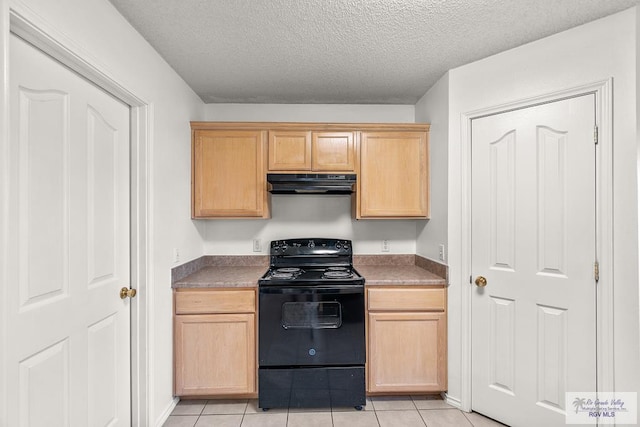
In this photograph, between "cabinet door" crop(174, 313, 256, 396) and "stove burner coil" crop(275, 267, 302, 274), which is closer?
"cabinet door" crop(174, 313, 256, 396)

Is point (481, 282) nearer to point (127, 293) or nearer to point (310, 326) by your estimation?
point (310, 326)

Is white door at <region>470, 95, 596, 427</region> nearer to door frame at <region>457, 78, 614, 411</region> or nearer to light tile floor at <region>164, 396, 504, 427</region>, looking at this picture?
door frame at <region>457, 78, 614, 411</region>

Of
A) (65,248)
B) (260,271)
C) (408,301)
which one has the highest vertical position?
(65,248)

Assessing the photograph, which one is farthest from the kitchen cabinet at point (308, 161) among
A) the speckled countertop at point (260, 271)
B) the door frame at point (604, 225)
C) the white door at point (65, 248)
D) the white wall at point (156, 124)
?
the door frame at point (604, 225)

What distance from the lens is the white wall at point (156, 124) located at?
133cm

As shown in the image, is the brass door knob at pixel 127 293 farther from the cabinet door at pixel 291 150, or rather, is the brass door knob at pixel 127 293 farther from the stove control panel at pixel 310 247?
the cabinet door at pixel 291 150

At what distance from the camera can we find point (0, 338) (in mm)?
1006

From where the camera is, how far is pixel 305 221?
291 centimetres

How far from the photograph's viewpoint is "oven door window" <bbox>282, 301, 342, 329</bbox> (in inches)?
86.5

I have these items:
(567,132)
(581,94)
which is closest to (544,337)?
(567,132)

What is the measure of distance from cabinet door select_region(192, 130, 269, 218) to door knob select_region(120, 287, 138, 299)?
2.77ft

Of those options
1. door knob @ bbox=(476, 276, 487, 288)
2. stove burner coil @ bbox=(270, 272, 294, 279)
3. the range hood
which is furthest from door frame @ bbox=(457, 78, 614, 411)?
stove burner coil @ bbox=(270, 272, 294, 279)

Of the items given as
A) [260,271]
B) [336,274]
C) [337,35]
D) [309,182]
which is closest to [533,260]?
[336,274]

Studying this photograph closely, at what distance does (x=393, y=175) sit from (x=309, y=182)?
0.70 metres
